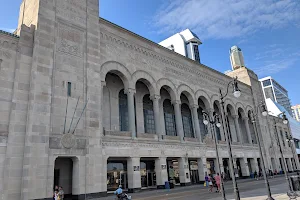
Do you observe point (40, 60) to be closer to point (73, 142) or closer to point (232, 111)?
point (73, 142)

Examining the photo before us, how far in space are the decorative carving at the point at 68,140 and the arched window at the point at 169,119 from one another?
16057 mm

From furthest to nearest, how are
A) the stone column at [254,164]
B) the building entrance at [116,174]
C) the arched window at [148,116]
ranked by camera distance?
the stone column at [254,164], the arched window at [148,116], the building entrance at [116,174]

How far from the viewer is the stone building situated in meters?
17.4

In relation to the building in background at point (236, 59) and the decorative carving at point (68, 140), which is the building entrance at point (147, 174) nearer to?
the decorative carving at point (68, 140)

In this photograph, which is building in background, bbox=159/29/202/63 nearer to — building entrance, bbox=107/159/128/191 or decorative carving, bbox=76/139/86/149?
building entrance, bbox=107/159/128/191

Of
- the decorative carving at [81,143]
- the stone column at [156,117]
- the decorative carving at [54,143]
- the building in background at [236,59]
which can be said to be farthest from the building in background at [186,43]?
the decorative carving at [54,143]

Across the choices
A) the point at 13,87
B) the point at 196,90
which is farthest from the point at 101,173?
the point at 196,90

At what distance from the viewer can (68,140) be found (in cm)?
1911

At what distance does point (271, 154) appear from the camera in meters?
47.8

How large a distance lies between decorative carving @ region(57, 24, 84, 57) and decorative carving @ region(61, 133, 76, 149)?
7616 mm

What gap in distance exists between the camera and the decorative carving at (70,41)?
21.5m

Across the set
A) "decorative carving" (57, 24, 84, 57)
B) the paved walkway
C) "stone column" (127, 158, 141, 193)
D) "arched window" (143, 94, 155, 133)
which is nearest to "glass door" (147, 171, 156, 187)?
"arched window" (143, 94, 155, 133)

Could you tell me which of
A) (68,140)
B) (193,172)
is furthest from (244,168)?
(68,140)

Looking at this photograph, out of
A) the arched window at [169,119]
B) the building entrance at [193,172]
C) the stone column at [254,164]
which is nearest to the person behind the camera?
the arched window at [169,119]
